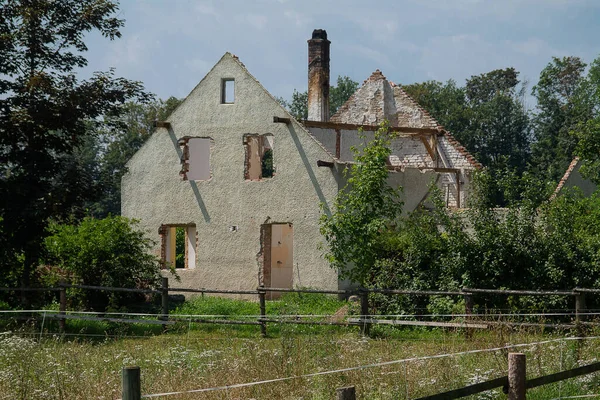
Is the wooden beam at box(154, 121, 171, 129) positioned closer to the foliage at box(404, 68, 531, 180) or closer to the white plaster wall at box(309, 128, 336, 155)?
the white plaster wall at box(309, 128, 336, 155)

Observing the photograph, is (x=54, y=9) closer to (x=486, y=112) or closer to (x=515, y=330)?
(x=515, y=330)

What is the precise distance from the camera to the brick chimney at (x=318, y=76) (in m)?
28.2

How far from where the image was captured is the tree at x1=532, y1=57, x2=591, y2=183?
144 ft

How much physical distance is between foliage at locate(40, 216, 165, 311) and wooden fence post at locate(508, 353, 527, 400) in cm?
1412

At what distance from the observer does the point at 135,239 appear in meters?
21.4

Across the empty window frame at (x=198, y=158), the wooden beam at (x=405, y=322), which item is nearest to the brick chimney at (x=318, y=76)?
the empty window frame at (x=198, y=158)

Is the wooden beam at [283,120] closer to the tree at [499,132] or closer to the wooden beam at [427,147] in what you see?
the wooden beam at [427,147]

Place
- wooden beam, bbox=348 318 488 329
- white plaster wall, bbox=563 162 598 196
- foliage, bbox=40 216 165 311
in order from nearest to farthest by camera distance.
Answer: wooden beam, bbox=348 318 488 329
foliage, bbox=40 216 165 311
white plaster wall, bbox=563 162 598 196

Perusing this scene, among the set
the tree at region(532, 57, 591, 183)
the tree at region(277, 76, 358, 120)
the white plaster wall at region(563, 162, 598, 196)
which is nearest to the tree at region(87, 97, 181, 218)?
the tree at region(277, 76, 358, 120)

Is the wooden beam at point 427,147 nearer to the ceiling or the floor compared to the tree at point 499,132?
nearer to the floor

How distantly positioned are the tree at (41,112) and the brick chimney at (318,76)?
10.7 m

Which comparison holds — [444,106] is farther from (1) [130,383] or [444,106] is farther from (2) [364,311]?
(1) [130,383]

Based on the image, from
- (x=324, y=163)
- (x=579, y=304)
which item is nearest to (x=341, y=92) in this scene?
(x=324, y=163)

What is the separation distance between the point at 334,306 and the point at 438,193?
4357 mm
